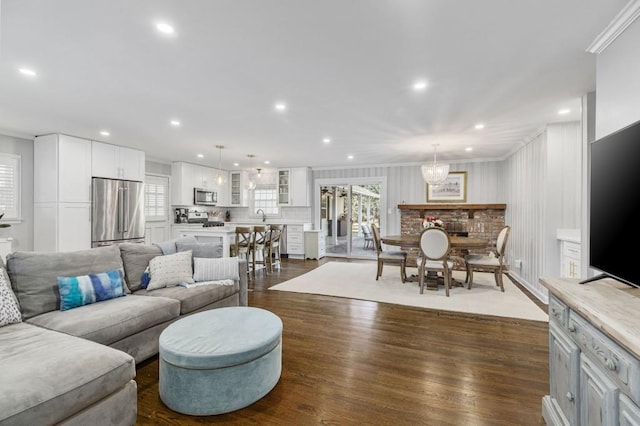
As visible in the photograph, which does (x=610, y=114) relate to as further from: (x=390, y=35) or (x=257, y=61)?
(x=257, y=61)

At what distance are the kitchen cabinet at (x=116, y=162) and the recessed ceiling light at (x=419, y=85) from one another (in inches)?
215

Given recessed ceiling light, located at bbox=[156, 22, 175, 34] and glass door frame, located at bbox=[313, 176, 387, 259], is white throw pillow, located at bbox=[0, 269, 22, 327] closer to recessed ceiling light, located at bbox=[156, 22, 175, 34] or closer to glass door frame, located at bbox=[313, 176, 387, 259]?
recessed ceiling light, located at bbox=[156, 22, 175, 34]

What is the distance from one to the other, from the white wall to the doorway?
19.3 feet

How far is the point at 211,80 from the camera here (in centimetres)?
277

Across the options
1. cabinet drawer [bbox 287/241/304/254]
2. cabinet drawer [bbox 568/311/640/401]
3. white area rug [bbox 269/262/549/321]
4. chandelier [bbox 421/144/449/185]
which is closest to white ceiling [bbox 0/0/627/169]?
chandelier [bbox 421/144/449/185]

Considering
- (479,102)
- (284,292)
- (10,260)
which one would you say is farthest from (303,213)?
(10,260)

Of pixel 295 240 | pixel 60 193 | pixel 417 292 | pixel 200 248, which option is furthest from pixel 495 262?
pixel 60 193

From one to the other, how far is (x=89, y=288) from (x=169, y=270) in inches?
26.5

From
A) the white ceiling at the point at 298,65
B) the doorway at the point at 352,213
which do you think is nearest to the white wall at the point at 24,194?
the white ceiling at the point at 298,65

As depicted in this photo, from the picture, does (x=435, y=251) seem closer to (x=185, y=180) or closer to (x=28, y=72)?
(x=28, y=72)

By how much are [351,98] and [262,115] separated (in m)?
1.24

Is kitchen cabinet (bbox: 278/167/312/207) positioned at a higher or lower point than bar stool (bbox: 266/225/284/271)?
higher

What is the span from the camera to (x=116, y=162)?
5.43 meters

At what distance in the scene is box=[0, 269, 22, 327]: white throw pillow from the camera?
1877mm
